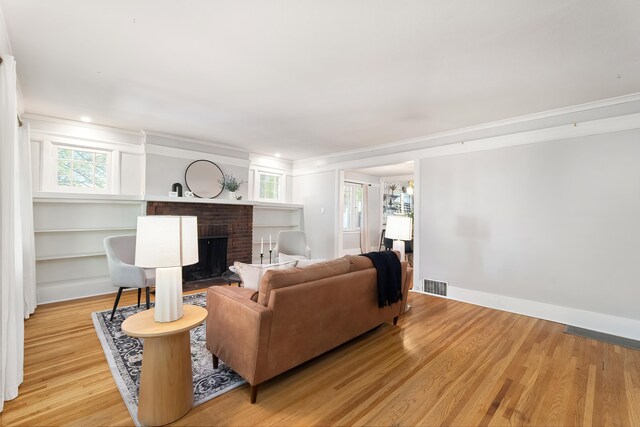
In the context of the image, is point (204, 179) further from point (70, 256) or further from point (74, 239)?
point (70, 256)

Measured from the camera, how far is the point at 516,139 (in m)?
3.75

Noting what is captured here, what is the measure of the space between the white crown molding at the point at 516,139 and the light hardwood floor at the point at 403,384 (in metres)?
2.27

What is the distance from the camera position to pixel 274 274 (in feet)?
6.64

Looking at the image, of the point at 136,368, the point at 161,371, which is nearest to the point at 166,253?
the point at 161,371

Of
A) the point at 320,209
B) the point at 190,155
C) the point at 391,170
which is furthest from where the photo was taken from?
the point at 391,170

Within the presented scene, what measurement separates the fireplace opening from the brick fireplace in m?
0.09

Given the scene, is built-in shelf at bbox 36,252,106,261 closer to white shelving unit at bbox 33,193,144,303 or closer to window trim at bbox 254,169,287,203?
white shelving unit at bbox 33,193,144,303

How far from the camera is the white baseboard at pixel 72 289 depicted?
384 cm

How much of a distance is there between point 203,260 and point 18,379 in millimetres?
3133

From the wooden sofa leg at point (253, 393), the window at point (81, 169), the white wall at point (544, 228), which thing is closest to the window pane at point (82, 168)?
the window at point (81, 169)

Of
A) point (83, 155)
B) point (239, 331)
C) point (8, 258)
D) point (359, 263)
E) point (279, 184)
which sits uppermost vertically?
point (83, 155)

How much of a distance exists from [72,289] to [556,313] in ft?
20.8

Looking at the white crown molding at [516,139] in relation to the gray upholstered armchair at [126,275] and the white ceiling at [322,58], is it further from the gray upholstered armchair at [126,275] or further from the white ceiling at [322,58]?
the gray upholstered armchair at [126,275]

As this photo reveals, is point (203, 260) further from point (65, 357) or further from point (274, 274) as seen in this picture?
point (274, 274)
